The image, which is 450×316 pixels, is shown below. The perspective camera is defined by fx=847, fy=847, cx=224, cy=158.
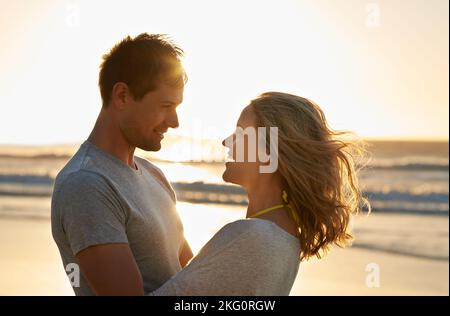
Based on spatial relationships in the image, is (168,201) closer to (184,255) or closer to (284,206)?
(184,255)

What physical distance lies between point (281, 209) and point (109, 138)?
795mm

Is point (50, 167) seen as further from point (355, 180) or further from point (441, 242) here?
point (355, 180)

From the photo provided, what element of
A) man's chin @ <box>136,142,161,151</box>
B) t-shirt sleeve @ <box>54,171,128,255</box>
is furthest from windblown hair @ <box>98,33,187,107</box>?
t-shirt sleeve @ <box>54,171,128,255</box>

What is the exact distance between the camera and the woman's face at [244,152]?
323 cm

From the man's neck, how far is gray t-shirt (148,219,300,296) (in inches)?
27.5

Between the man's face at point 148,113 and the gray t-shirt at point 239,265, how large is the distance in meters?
0.72

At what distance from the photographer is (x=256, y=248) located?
291 cm

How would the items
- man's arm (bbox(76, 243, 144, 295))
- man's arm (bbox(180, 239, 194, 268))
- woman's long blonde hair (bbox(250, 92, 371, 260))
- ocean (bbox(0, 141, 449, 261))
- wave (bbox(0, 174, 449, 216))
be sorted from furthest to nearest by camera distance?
wave (bbox(0, 174, 449, 216)) → ocean (bbox(0, 141, 449, 261)) → man's arm (bbox(180, 239, 194, 268)) → woman's long blonde hair (bbox(250, 92, 371, 260)) → man's arm (bbox(76, 243, 144, 295))

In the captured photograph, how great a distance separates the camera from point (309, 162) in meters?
3.14

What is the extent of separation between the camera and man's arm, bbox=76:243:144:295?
3.03 m

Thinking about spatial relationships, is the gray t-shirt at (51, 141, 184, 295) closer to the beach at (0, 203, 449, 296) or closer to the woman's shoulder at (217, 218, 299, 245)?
the woman's shoulder at (217, 218, 299, 245)

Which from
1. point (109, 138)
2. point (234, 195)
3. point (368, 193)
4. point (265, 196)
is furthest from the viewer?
point (368, 193)

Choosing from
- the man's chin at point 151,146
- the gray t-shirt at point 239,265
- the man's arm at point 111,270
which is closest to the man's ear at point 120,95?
the man's chin at point 151,146

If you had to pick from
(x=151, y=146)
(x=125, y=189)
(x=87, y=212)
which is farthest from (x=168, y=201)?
(x=87, y=212)
